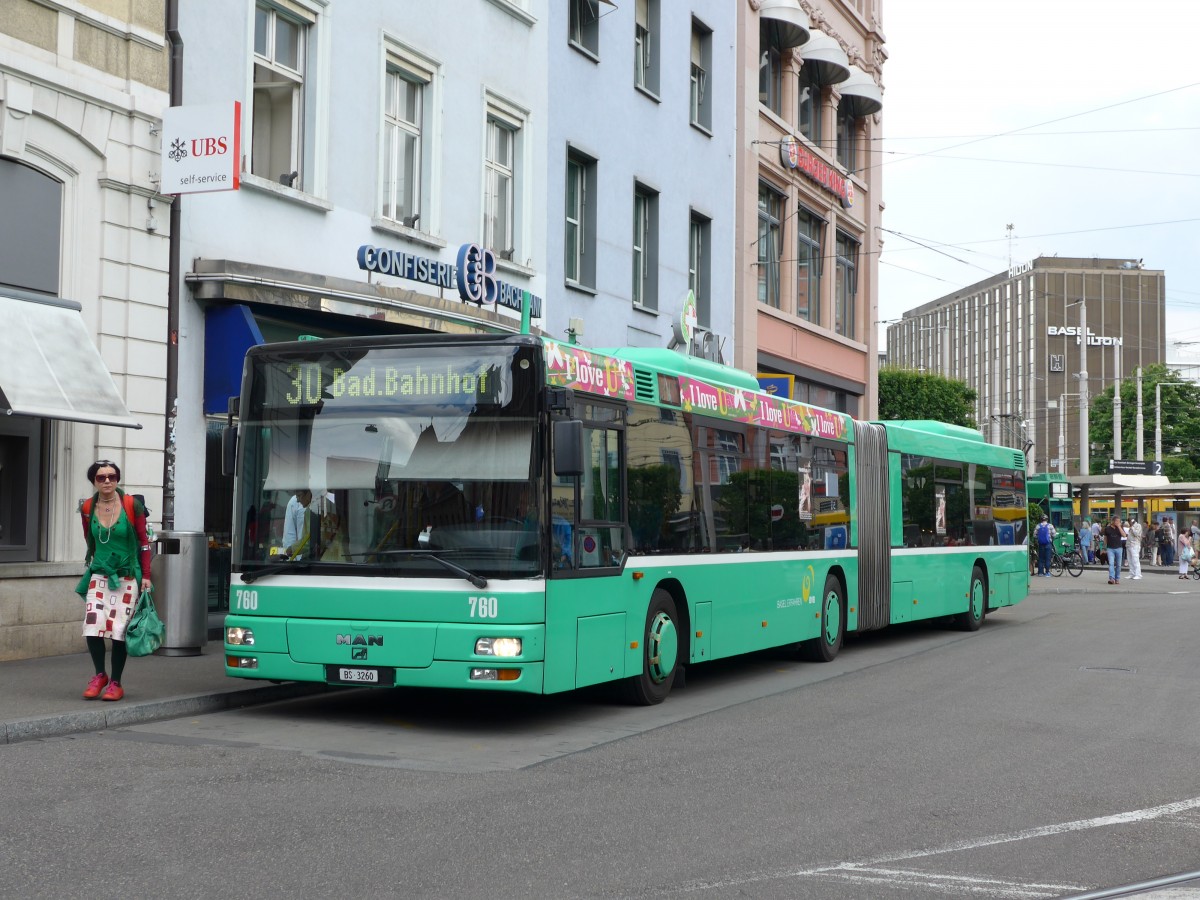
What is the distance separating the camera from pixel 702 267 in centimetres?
2816

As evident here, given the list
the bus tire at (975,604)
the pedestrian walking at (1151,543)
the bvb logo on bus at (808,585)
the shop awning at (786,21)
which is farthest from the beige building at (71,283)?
the pedestrian walking at (1151,543)

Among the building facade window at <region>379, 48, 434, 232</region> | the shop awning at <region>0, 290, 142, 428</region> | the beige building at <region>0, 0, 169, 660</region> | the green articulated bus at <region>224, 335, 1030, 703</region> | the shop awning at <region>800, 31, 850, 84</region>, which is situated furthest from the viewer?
the shop awning at <region>800, 31, 850, 84</region>

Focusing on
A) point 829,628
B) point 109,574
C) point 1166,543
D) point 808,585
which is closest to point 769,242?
point 829,628

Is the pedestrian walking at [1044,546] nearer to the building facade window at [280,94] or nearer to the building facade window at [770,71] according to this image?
the building facade window at [770,71]

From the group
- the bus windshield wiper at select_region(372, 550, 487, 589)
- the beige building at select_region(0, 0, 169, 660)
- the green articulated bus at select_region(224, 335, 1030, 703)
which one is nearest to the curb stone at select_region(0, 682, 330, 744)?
the green articulated bus at select_region(224, 335, 1030, 703)

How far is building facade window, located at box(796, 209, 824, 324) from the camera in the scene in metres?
32.8

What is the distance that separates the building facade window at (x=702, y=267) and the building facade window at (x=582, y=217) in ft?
14.8

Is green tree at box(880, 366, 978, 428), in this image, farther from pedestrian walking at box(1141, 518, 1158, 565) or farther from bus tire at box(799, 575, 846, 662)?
bus tire at box(799, 575, 846, 662)

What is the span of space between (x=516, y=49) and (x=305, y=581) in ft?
43.0

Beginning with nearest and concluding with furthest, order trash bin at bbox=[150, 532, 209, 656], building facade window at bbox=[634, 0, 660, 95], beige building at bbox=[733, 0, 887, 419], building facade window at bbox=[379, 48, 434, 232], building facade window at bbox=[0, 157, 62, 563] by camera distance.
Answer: building facade window at bbox=[0, 157, 62, 563], trash bin at bbox=[150, 532, 209, 656], building facade window at bbox=[379, 48, 434, 232], building facade window at bbox=[634, 0, 660, 95], beige building at bbox=[733, 0, 887, 419]

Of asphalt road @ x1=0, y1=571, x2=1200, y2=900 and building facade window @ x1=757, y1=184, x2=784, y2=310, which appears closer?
asphalt road @ x1=0, y1=571, x2=1200, y2=900

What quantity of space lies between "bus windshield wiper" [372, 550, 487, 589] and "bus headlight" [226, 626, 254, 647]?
1.15 metres

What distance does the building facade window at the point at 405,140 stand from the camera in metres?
18.7

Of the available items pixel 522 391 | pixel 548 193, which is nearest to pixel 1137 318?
pixel 548 193
